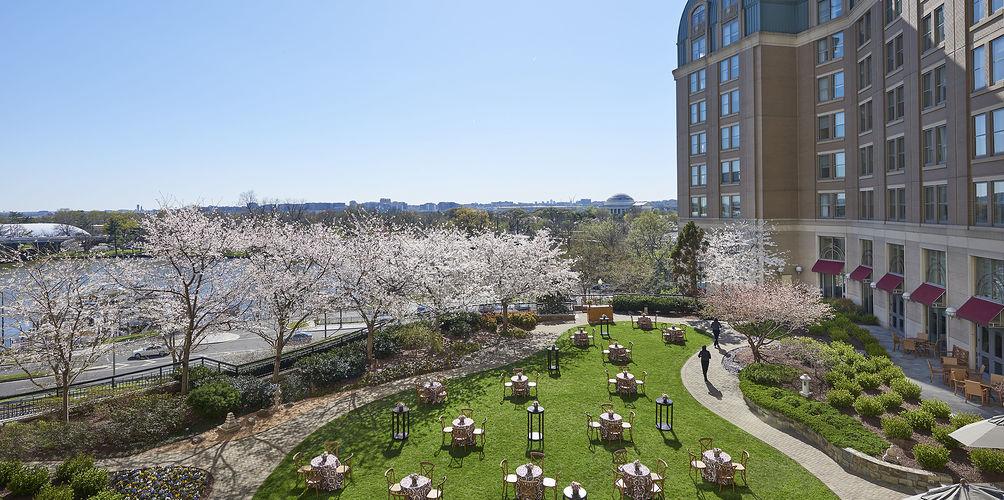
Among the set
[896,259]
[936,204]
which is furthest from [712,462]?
[896,259]

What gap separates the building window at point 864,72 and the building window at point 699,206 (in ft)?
48.0

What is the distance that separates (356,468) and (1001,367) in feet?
79.2

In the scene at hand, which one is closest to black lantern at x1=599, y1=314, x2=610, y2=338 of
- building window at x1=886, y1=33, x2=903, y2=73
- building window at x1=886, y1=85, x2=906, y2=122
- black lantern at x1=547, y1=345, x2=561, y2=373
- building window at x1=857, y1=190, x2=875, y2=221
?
black lantern at x1=547, y1=345, x2=561, y2=373

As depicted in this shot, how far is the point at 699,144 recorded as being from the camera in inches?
1908

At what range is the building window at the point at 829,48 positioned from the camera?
1532 inches

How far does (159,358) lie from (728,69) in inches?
1999

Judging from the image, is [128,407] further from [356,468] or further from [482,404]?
[482,404]

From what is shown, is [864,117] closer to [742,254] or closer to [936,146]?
[936,146]

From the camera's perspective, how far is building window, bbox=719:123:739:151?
145 feet

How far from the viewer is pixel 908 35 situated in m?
28.0

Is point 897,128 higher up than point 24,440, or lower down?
higher up

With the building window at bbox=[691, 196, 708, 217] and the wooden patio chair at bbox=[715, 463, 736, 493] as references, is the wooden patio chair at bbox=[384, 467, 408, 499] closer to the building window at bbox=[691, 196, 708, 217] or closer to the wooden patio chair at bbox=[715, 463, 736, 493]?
the wooden patio chair at bbox=[715, 463, 736, 493]

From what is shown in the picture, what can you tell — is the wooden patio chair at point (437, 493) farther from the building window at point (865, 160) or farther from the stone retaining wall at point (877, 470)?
the building window at point (865, 160)

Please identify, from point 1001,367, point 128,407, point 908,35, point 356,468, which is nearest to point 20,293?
point 128,407
